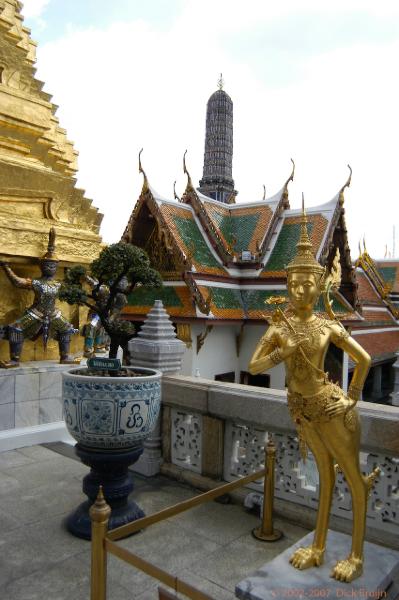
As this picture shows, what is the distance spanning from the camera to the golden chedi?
273 inches

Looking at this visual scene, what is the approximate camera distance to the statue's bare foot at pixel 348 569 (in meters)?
2.62

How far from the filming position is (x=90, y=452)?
3.97 meters

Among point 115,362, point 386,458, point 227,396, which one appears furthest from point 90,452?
point 386,458

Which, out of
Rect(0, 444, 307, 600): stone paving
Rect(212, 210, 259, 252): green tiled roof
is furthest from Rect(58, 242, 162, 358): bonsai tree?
Rect(212, 210, 259, 252): green tiled roof

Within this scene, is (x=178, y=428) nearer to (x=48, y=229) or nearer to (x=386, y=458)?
(x=386, y=458)

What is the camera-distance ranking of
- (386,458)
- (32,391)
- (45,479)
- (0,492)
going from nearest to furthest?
(386,458) < (0,492) < (45,479) < (32,391)

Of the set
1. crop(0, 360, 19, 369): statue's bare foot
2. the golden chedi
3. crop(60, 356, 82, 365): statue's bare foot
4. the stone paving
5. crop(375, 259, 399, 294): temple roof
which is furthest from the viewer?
crop(375, 259, 399, 294): temple roof

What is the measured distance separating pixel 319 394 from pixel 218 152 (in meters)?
27.8

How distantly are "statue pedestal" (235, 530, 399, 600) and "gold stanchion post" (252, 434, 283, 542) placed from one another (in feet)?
2.80

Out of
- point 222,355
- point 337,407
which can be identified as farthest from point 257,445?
point 222,355

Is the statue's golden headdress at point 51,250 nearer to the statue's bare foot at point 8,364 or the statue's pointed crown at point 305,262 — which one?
the statue's bare foot at point 8,364

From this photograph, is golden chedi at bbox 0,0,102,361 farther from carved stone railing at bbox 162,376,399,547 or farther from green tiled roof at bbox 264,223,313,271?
green tiled roof at bbox 264,223,313,271

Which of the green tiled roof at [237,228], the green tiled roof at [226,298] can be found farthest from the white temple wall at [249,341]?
the green tiled roof at [237,228]

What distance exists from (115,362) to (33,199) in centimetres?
423
